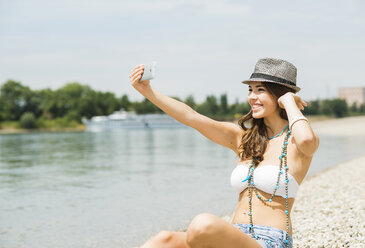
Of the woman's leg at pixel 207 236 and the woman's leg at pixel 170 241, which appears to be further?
the woman's leg at pixel 170 241

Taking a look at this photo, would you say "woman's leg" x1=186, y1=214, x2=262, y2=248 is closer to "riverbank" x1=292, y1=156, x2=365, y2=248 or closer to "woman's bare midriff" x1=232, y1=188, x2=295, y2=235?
"woman's bare midriff" x1=232, y1=188, x2=295, y2=235

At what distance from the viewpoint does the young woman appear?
264 centimetres

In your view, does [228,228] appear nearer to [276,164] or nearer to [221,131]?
[276,164]

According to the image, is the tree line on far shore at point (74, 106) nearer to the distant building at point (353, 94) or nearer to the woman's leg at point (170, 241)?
the woman's leg at point (170, 241)

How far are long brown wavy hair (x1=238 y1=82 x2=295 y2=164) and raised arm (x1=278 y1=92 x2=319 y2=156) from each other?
0.11 metres

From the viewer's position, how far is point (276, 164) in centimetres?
284

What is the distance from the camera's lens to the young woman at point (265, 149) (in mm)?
2637

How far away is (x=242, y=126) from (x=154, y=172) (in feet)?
51.0

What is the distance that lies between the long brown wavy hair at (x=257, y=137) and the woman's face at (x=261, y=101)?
0.10 feet

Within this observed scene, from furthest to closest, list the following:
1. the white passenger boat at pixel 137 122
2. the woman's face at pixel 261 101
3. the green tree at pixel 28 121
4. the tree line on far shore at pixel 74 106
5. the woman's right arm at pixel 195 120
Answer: the tree line on far shore at pixel 74 106 → the green tree at pixel 28 121 → the white passenger boat at pixel 137 122 → the woman's right arm at pixel 195 120 → the woman's face at pixel 261 101

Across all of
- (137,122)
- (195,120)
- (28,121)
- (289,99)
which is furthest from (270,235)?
(28,121)

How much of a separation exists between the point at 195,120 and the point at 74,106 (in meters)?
99.2

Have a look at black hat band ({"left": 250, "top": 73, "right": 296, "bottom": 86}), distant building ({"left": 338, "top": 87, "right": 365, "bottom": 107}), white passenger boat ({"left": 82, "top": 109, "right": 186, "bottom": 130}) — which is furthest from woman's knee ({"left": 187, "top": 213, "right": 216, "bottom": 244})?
distant building ({"left": 338, "top": 87, "right": 365, "bottom": 107})

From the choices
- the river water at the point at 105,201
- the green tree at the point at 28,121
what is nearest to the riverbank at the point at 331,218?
the river water at the point at 105,201
